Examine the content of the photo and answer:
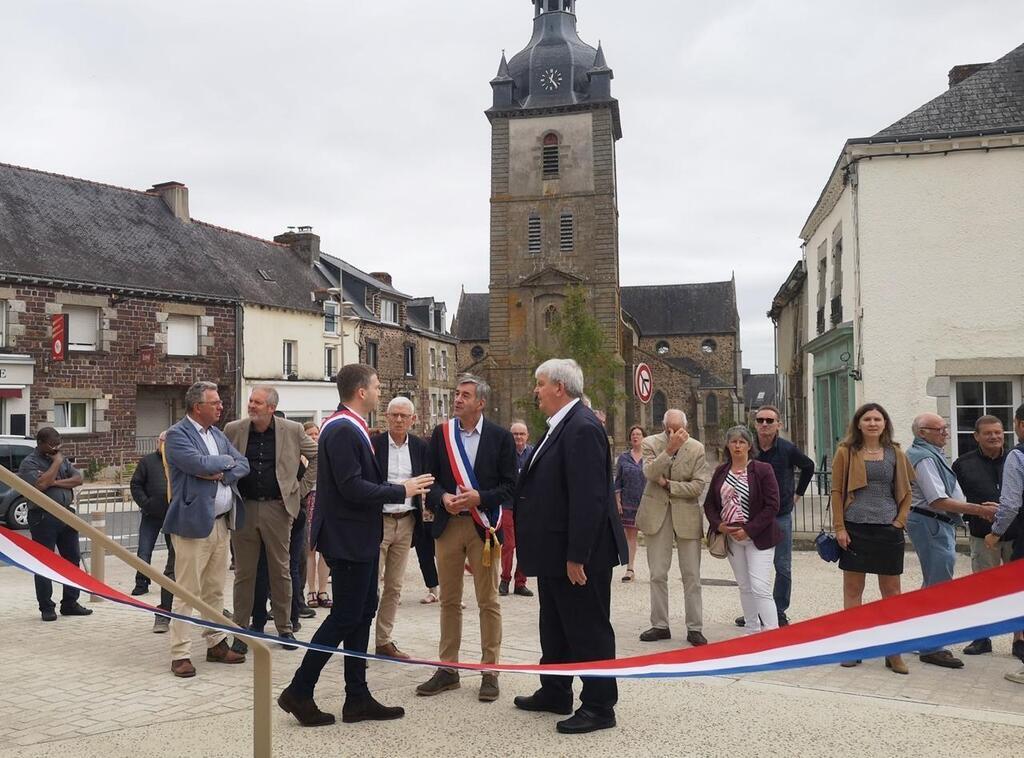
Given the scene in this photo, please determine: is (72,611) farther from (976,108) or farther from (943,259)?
(976,108)

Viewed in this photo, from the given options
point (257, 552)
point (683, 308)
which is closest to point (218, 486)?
point (257, 552)

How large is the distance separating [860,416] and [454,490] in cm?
292

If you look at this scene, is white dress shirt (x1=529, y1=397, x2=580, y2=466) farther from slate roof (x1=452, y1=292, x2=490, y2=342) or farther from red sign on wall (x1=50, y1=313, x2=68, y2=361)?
slate roof (x1=452, y1=292, x2=490, y2=342)

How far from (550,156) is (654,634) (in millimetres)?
45988

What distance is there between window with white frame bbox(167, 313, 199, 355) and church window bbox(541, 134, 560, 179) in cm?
2550

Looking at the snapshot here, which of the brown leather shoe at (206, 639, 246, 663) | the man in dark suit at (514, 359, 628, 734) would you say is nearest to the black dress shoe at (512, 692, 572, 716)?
the man in dark suit at (514, 359, 628, 734)

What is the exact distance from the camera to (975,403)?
46.6 ft

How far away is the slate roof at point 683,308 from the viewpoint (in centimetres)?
7450

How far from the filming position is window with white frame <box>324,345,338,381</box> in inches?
1438

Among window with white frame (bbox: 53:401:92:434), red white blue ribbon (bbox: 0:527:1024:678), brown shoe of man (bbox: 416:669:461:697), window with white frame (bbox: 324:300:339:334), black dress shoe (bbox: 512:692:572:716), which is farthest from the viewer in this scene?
window with white frame (bbox: 324:300:339:334)

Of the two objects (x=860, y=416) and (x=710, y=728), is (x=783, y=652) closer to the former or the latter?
(x=710, y=728)

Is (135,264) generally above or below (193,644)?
above

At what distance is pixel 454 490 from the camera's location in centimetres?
568

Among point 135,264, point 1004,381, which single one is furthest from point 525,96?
point 1004,381
